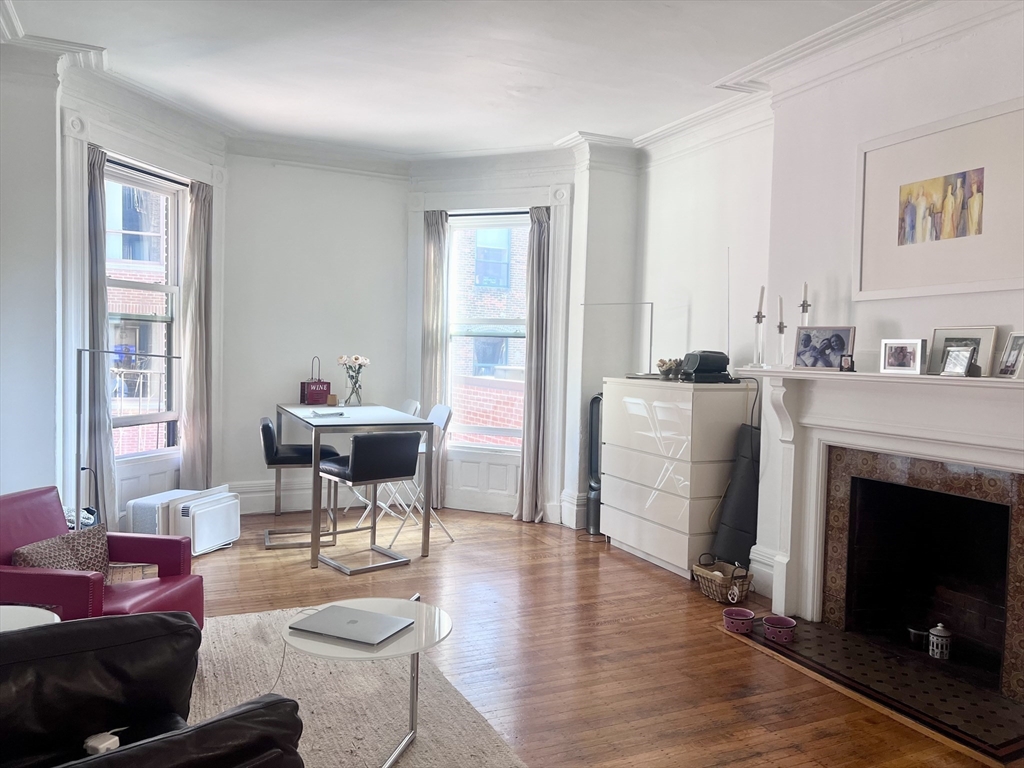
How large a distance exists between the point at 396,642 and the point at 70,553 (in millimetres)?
1638

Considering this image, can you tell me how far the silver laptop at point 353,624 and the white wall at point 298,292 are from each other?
399 centimetres

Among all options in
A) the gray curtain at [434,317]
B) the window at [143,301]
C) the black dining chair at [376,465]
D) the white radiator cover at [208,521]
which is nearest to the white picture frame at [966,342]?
the black dining chair at [376,465]

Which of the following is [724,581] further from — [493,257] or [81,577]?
[493,257]

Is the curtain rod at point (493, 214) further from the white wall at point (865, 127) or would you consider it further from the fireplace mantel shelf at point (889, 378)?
the fireplace mantel shelf at point (889, 378)

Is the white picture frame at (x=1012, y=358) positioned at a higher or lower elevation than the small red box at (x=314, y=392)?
higher

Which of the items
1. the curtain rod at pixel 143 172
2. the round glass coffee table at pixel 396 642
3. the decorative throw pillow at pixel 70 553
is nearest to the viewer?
the round glass coffee table at pixel 396 642

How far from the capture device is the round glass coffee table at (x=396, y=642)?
226 cm

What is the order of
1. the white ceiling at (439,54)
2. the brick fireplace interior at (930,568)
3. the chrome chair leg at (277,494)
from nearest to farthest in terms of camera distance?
the brick fireplace interior at (930,568) → the white ceiling at (439,54) → the chrome chair leg at (277,494)

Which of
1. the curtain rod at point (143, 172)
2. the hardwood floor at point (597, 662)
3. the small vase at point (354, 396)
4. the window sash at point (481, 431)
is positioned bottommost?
the hardwood floor at point (597, 662)

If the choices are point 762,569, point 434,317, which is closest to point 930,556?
point 762,569

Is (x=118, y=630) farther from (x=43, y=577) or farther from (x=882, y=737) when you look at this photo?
(x=882, y=737)

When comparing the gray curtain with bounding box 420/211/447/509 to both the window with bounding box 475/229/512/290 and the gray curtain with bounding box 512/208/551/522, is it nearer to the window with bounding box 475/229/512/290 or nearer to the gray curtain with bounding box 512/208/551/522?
the window with bounding box 475/229/512/290

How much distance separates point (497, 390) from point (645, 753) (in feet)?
13.8

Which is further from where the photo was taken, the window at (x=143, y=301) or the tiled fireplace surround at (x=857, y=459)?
the window at (x=143, y=301)
